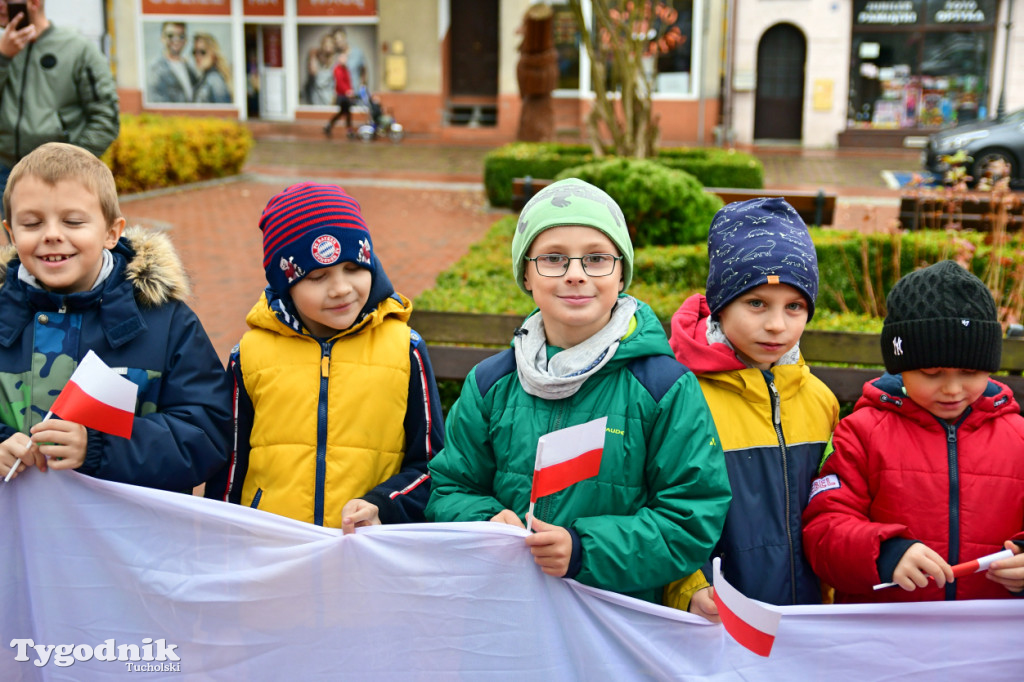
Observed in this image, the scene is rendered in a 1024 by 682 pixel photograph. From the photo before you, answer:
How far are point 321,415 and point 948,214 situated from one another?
598 centimetres

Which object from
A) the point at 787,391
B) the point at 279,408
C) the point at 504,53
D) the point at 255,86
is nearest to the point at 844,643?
the point at 787,391

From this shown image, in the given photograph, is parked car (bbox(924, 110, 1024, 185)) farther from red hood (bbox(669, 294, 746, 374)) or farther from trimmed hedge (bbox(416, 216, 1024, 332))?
red hood (bbox(669, 294, 746, 374))

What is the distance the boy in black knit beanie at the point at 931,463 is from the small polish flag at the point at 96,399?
170cm

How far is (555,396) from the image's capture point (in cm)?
234

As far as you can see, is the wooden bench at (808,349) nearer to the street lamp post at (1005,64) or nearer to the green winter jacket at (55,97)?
the green winter jacket at (55,97)

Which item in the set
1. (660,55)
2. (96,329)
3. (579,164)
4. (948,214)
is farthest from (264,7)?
(96,329)

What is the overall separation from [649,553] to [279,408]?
3.64ft

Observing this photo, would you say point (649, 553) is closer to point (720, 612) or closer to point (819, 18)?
point (720, 612)

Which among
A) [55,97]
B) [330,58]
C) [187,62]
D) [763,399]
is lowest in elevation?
[763,399]

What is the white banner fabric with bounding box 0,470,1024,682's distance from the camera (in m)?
2.29

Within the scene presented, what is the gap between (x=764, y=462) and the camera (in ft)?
8.31

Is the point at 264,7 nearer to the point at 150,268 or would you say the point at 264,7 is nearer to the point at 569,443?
the point at 150,268

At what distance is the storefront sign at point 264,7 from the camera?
27562 millimetres

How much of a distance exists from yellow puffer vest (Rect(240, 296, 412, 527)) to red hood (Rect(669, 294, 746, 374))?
0.77 m
